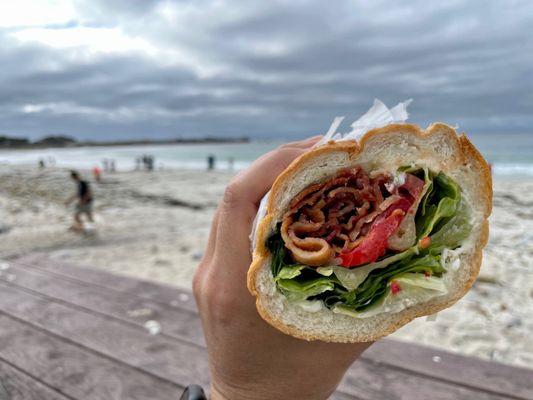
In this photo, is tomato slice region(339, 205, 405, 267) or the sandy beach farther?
the sandy beach

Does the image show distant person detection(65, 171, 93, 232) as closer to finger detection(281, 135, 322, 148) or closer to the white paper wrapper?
finger detection(281, 135, 322, 148)

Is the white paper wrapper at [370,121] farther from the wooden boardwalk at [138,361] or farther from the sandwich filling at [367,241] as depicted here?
the wooden boardwalk at [138,361]

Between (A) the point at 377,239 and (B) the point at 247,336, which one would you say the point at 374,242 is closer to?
(A) the point at 377,239

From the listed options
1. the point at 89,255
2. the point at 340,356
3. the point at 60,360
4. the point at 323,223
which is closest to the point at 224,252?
the point at 323,223

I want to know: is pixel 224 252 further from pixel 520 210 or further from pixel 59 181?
pixel 59 181

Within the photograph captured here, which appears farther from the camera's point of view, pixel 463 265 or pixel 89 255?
pixel 89 255

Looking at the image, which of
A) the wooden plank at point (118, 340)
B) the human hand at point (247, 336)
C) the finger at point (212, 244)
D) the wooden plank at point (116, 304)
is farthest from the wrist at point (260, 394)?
the wooden plank at point (116, 304)

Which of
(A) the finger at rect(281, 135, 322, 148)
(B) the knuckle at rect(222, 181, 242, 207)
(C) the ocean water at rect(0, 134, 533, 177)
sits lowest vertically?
(C) the ocean water at rect(0, 134, 533, 177)

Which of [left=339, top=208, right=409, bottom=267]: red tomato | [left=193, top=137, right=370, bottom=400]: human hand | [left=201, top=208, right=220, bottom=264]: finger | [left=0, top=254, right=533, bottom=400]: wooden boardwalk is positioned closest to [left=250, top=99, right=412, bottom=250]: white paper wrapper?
[left=193, top=137, right=370, bottom=400]: human hand
